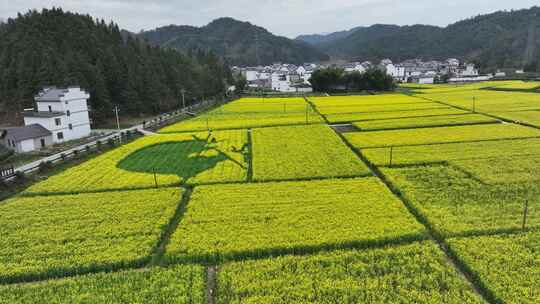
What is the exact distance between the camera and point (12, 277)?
476 inches

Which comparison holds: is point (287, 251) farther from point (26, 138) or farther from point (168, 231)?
point (26, 138)

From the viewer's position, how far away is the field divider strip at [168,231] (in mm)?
13062

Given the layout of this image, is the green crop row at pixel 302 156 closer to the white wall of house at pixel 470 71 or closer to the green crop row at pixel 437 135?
the green crop row at pixel 437 135

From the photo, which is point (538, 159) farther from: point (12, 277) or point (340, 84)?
point (340, 84)

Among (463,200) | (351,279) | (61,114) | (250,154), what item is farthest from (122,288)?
(61,114)

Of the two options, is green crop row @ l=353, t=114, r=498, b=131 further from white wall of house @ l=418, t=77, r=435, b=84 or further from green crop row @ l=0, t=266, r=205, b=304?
white wall of house @ l=418, t=77, r=435, b=84

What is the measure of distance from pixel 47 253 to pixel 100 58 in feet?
165

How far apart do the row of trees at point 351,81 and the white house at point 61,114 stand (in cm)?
5838

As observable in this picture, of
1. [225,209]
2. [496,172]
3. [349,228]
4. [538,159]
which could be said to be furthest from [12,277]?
[538,159]

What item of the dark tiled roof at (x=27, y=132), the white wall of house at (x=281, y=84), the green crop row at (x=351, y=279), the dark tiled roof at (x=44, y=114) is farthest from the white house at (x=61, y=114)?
the white wall of house at (x=281, y=84)

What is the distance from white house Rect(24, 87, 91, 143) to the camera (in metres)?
36.6

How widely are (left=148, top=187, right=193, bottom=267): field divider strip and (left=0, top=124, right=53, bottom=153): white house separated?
23.3 m

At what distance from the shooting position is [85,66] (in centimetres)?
4884

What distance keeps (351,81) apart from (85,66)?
5928 cm
